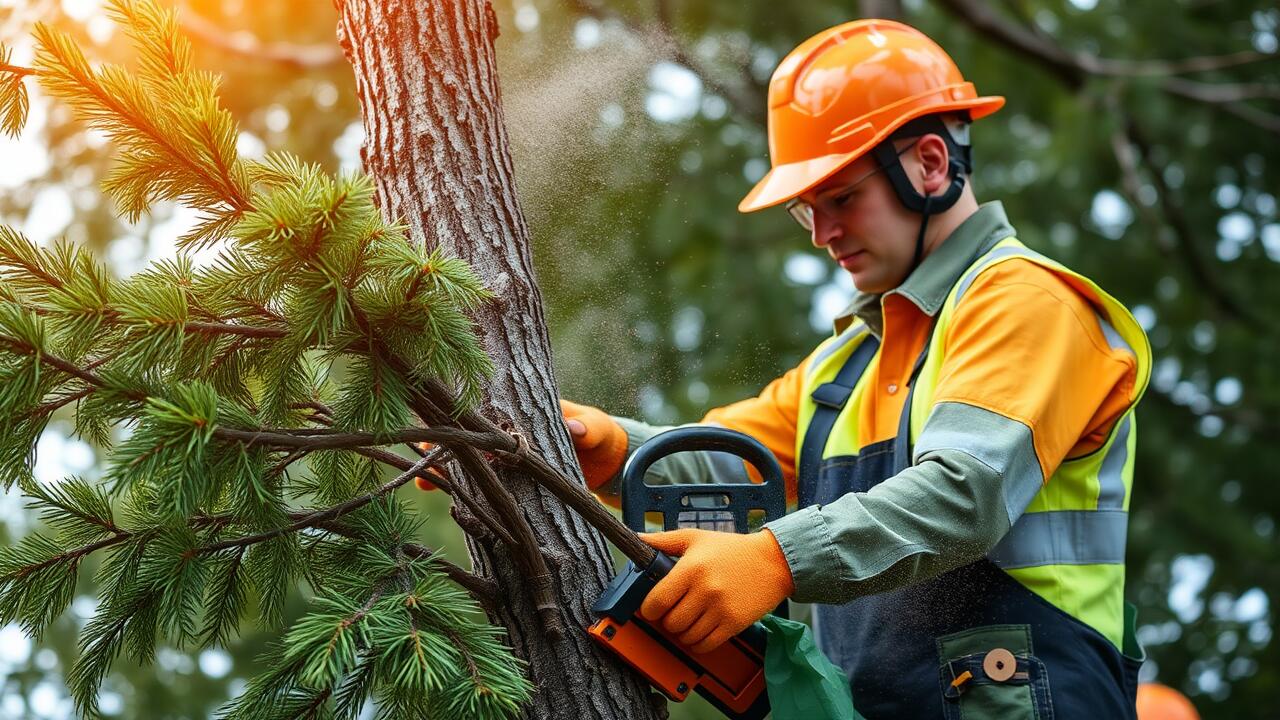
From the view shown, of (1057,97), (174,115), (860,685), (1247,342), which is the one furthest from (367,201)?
(1247,342)

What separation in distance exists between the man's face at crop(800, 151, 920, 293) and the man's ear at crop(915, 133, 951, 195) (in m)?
0.02

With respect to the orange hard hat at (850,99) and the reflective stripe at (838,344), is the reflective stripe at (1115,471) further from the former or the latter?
the orange hard hat at (850,99)

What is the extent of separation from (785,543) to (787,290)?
16.5ft

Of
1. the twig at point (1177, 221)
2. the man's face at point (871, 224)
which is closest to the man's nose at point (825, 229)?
the man's face at point (871, 224)

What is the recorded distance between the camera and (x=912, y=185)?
2611 millimetres

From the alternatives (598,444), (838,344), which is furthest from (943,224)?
(598,444)

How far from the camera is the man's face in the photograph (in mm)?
2623

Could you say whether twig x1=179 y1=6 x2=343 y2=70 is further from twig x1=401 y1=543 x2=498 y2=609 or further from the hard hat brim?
twig x1=401 y1=543 x2=498 y2=609

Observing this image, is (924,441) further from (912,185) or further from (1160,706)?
(1160,706)

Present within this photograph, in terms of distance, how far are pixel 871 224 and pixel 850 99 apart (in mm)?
273

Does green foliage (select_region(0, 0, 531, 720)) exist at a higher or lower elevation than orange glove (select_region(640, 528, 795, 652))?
higher

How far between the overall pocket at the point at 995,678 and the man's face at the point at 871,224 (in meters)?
0.78

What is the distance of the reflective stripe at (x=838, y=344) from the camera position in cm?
281

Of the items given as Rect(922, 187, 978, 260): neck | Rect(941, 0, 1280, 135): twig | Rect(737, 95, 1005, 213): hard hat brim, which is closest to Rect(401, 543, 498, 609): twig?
Rect(737, 95, 1005, 213): hard hat brim
